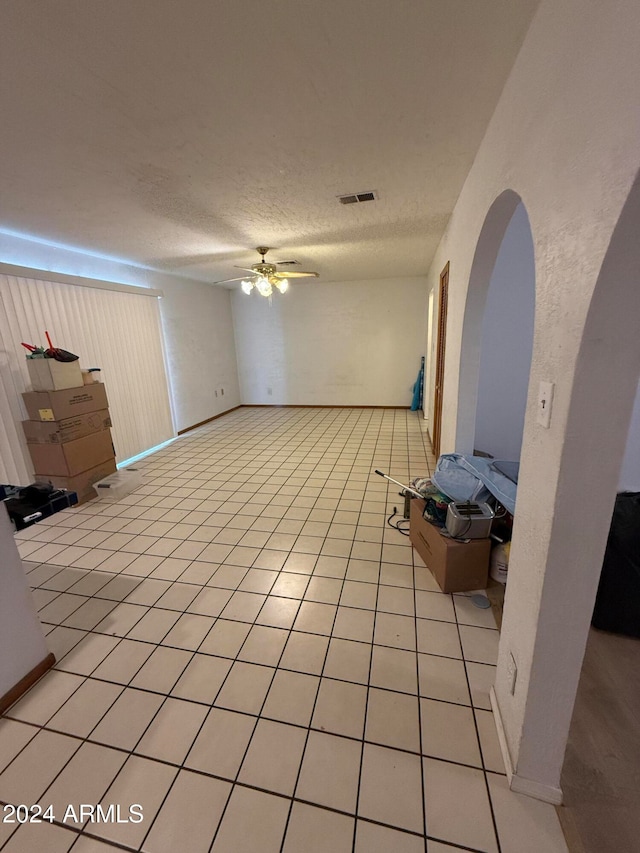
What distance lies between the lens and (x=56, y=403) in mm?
2922

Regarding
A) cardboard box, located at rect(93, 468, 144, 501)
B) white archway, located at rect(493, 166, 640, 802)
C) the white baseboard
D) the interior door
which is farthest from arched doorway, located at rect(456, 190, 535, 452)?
cardboard box, located at rect(93, 468, 144, 501)

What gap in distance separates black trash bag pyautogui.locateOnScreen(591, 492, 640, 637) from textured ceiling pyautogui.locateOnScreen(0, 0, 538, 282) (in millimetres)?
1951

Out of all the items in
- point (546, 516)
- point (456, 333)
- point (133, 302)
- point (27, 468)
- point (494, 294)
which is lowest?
point (27, 468)

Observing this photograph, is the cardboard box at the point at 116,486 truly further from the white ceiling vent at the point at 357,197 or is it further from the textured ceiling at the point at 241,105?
the white ceiling vent at the point at 357,197

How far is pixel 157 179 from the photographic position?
6.90 ft

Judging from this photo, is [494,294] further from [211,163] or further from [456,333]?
[211,163]

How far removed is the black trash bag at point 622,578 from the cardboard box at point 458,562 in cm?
50

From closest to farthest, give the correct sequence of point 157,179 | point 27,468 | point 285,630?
point 285,630 < point 157,179 < point 27,468

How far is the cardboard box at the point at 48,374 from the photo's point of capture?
289 cm

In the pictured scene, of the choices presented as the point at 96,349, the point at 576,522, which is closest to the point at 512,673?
the point at 576,522

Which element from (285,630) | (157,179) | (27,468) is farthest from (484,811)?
(27,468)

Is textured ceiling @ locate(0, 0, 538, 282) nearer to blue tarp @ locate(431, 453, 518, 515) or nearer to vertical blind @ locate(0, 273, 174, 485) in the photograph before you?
vertical blind @ locate(0, 273, 174, 485)

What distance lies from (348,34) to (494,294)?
220 cm

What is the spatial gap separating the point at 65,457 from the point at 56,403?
48 centimetres
